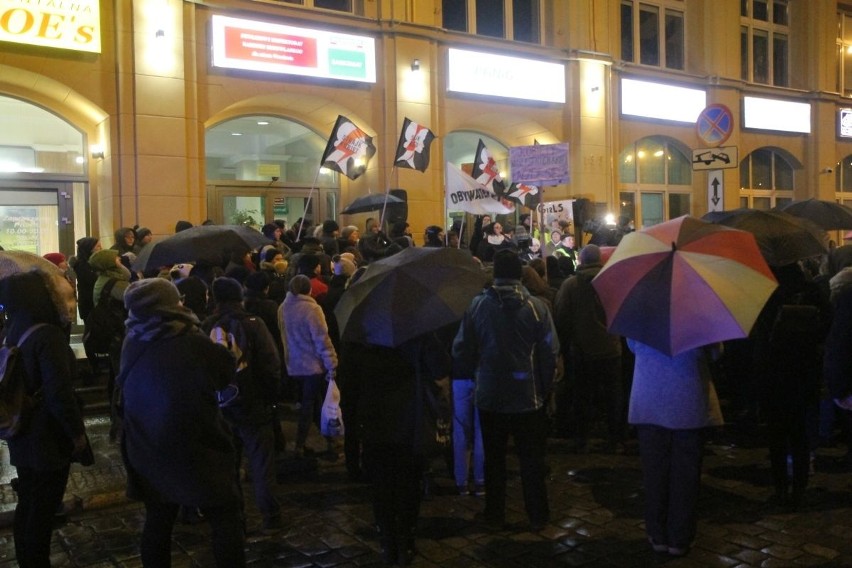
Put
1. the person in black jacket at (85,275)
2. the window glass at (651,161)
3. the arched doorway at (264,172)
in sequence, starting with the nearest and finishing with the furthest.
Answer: the person in black jacket at (85,275)
the arched doorway at (264,172)
the window glass at (651,161)

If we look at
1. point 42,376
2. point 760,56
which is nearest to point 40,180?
point 42,376

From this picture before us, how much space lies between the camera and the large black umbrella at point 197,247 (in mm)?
6781

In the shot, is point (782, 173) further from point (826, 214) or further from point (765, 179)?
point (826, 214)

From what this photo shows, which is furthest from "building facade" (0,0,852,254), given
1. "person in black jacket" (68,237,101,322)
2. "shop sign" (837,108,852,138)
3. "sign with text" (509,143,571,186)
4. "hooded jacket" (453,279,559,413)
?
"hooded jacket" (453,279,559,413)

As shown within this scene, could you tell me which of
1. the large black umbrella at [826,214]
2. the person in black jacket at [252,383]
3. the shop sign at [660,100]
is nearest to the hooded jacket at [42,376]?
the person in black jacket at [252,383]

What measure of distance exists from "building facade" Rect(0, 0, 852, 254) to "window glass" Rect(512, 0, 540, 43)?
0.05m

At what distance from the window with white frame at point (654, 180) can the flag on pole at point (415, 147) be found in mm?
7977

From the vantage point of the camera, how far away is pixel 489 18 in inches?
680

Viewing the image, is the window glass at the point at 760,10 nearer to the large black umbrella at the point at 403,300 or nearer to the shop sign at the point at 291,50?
the shop sign at the point at 291,50

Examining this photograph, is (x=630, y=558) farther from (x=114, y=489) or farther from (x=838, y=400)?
(x=114, y=489)

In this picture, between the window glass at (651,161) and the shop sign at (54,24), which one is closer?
the shop sign at (54,24)

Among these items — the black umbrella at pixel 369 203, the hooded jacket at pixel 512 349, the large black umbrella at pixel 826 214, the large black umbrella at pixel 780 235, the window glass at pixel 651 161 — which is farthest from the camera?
the window glass at pixel 651 161

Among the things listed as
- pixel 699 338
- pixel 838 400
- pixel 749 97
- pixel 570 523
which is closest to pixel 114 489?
pixel 570 523

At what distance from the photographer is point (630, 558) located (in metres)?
4.76
